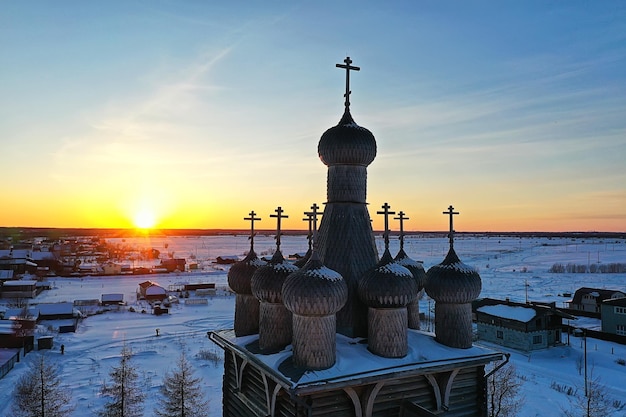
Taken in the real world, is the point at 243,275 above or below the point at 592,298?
above

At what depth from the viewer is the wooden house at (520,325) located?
2677 cm

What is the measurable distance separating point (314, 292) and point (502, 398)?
500 inches

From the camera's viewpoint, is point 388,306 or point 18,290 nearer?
point 388,306

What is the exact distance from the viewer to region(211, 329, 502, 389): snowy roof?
7788 mm

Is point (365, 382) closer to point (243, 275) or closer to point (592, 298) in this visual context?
point (243, 275)

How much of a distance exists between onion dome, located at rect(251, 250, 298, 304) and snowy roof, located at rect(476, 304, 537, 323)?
71.6 feet

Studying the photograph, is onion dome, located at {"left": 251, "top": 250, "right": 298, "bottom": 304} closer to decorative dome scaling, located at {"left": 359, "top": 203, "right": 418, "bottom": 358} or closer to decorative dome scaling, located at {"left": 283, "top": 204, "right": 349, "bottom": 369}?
decorative dome scaling, located at {"left": 283, "top": 204, "right": 349, "bottom": 369}

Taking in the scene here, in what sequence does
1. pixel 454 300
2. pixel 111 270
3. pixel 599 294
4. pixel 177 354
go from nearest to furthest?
pixel 454 300 < pixel 177 354 < pixel 599 294 < pixel 111 270

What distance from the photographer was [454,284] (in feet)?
32.0

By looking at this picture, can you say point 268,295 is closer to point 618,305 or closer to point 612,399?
point 612,399

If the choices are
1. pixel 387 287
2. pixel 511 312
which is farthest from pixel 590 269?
pixel 387 287

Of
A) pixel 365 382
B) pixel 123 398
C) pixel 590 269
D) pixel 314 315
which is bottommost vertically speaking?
pixel 123 398

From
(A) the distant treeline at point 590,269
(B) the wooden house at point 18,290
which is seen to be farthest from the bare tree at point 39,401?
(A) the distant treeline at point 590,269

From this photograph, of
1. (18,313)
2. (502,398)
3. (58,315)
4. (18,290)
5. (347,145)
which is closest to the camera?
(347,145)
